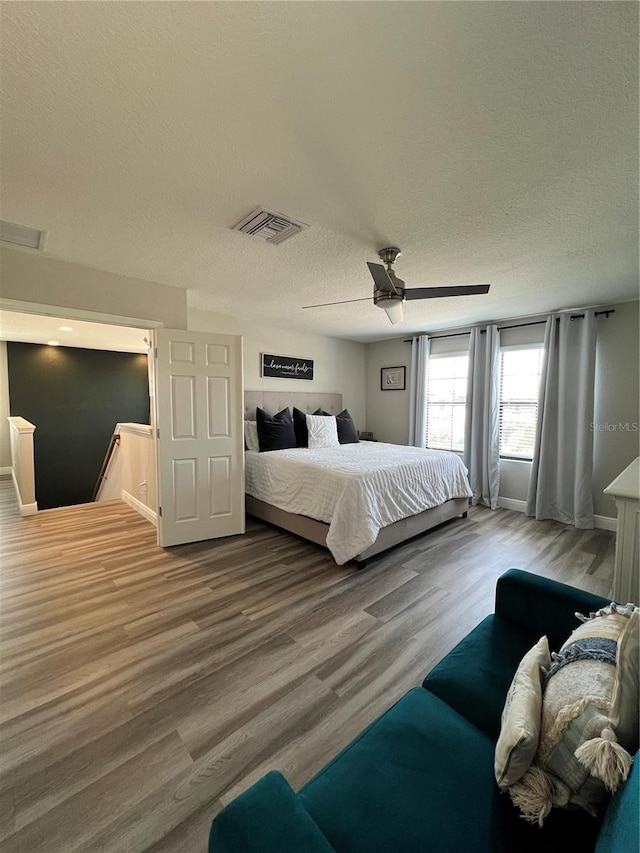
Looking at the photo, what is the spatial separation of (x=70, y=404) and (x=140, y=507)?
365 centimetres

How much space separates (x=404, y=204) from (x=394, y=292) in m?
0.57

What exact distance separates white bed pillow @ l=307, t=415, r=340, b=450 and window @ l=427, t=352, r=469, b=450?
67.8 inches

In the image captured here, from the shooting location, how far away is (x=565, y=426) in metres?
4.14

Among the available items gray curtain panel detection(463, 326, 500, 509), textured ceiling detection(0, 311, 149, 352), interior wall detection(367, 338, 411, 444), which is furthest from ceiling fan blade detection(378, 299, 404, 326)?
interior wall detection(367, 338, 411, 444)

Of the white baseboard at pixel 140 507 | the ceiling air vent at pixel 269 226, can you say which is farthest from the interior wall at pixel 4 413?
the ceiling air vent at pixel 269 226

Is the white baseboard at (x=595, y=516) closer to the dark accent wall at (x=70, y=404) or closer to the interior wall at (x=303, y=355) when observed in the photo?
the interior wall at (x=303, y=355)

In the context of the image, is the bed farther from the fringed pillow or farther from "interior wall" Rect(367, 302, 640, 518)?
the fringed pillow

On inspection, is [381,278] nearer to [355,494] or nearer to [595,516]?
[355,494]

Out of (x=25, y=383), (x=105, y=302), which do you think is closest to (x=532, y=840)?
(x=105, y=302)

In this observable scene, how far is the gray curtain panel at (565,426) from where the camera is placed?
3.97 m

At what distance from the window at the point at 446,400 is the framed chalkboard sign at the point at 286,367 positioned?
1.92 meters

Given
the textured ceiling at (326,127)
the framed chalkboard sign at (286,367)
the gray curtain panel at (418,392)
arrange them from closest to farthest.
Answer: the textured ceiling at (326,127)
the framed chalkboard sign at (286,367)
the gray curtain panel at (418,392)

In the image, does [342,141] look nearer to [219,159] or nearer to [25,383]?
[219,159]

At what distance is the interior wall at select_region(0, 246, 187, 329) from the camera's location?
2549 millimetres
